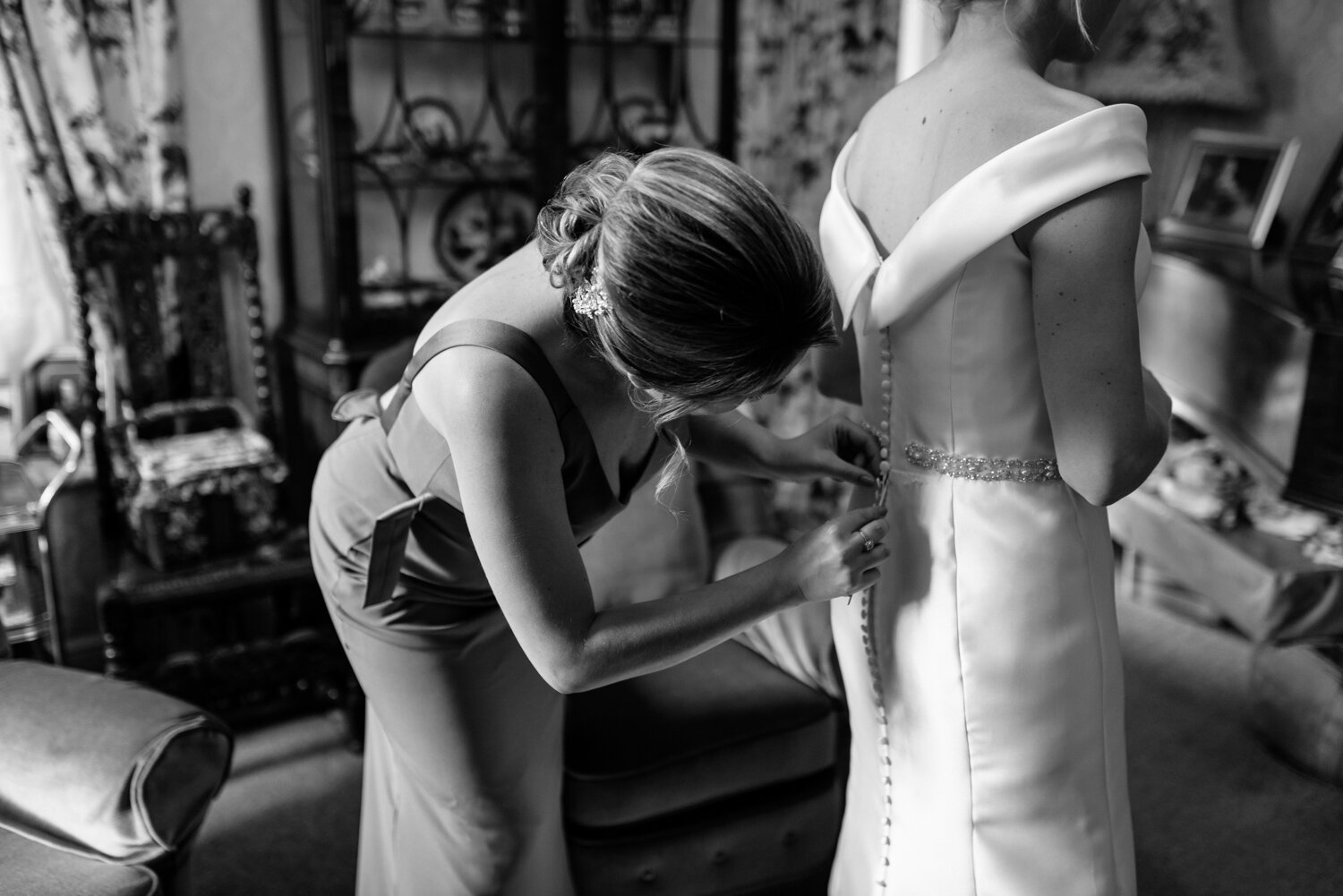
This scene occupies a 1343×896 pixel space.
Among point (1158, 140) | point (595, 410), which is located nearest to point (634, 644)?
point (595, 410)

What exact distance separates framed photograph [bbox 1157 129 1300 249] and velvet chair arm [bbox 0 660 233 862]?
3118 millimetres

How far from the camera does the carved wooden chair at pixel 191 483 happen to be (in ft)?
8.18

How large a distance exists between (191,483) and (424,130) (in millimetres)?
1078

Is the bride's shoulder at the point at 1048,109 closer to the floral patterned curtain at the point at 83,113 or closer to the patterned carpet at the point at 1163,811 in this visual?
the patterned carpet at the point at 1163,811

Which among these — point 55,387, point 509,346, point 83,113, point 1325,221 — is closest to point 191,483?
point 55,387

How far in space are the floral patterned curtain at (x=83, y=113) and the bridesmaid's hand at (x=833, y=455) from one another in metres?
1.90

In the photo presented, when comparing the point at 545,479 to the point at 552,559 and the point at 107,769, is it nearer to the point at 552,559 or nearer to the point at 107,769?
the point at 552,559

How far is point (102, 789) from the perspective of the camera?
157 centimetres

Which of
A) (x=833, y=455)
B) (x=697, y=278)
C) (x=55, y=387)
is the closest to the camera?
(x=697, y=278)

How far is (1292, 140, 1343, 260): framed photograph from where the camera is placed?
123 inches

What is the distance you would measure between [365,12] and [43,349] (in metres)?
1.11

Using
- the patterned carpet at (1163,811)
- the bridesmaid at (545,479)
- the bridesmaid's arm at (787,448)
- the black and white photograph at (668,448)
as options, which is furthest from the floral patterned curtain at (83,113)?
the bridesmaid's arm at (787,448)

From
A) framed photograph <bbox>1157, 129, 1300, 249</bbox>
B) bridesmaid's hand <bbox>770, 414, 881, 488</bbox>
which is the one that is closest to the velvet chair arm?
bridesmaid's hand <bbox>770, 414, 881, 488</bbox>

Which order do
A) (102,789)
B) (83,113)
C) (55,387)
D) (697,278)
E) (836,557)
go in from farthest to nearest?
(55,387)
(83,113)
(102,789)
(836,557)
(697,278)
